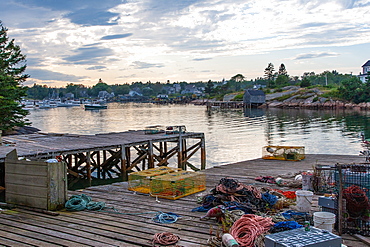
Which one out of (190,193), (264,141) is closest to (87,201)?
(190,193)

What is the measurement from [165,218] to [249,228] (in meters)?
2.31

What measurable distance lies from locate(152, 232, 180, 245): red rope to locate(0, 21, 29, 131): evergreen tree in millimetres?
20410

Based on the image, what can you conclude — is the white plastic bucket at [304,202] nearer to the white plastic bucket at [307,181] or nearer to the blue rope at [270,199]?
the blue rope at [270,199]

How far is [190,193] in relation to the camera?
10.9 meters

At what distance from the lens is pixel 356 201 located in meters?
7.18

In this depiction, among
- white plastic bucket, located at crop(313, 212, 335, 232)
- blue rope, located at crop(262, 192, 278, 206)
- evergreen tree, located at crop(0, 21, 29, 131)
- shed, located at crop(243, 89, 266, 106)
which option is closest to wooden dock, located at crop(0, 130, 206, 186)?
evergreen tree, located at crop(0, 21, 29, 131)

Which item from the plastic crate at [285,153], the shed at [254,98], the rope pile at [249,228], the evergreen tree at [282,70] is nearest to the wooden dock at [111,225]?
the rope pile at [249,228]

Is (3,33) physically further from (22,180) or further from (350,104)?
(350,104)

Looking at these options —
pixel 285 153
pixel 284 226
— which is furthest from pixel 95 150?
pixel 284 226

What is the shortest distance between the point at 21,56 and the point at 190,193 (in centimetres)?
3017

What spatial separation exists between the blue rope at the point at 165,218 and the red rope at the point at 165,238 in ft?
3.34

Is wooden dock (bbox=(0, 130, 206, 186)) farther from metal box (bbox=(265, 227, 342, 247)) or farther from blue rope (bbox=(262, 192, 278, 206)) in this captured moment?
metal box (bbox=(265, 227, 342, 247))

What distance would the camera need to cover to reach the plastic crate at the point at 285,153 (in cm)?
1808

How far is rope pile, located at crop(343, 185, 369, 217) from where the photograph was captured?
715 centimetres
